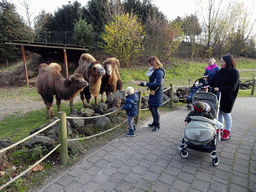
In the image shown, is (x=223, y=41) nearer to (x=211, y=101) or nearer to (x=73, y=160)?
(x=211, y=101)

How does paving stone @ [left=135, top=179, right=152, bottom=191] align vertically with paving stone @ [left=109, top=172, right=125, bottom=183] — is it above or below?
above

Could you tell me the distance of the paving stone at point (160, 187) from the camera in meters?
2.77

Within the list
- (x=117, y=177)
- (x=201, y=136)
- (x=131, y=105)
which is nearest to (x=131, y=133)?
(x=131, y=105)

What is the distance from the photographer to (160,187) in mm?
2818

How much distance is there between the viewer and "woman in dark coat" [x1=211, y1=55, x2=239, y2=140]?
3.99m

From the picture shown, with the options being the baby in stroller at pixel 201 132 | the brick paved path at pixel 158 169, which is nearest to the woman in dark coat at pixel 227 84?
the brick paved path at pixel 158 169

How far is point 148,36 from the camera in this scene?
20500 mm

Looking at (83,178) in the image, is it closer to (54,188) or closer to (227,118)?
(54,188)

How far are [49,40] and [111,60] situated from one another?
66.1 ft

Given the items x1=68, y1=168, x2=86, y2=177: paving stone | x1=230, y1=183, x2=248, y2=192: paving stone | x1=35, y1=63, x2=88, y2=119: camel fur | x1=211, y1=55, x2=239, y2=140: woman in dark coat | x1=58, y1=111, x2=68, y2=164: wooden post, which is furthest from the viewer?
x1=35, y1=63, x2=88, y2=119: camel fur

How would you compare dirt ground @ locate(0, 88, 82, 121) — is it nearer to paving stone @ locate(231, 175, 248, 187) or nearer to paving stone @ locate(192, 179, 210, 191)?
paving stone @ locate(192, 179, 210, 191)

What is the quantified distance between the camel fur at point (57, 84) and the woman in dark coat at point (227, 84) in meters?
3.49

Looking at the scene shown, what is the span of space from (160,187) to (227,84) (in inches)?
110

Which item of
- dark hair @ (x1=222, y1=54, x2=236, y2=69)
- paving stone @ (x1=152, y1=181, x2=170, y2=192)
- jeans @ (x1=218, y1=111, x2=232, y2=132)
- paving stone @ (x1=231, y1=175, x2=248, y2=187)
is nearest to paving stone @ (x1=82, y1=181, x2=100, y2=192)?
paving stone @ (x1=152, y1=181, x2=170, y2=192)
